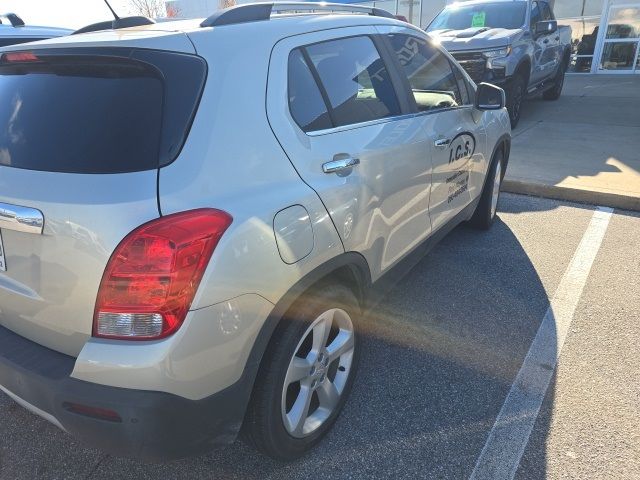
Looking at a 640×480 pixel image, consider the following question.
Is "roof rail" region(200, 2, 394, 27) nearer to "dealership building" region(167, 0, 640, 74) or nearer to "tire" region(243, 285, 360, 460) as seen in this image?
"tire" region(243, 285, 360, 460)

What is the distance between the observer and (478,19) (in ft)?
28.4

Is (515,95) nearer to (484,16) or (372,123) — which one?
(484,16)

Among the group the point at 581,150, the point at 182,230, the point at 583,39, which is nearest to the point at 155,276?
the point at 182,230

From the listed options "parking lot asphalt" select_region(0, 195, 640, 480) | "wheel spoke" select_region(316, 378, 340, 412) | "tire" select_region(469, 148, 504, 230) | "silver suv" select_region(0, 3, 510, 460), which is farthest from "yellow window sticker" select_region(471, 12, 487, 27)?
"wheel spoke" select_region(316, 378, 340, 412)

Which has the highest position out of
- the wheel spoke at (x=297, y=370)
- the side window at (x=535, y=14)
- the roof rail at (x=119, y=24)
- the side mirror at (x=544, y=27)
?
the roof rail at (x=119, y=24)

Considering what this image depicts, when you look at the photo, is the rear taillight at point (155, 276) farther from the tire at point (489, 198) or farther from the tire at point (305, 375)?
the tire at point (489, 198)

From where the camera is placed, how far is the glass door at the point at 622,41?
13891 millimetres

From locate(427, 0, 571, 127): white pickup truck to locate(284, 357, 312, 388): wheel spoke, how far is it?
6.65 meters

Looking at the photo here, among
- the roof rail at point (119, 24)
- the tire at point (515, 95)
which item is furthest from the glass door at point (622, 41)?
the roof rail at point (119, 24)

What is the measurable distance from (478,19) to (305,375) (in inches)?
332

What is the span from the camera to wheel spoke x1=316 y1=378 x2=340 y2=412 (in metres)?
2.24

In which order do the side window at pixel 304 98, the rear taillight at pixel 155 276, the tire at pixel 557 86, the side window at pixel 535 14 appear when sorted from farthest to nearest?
1. the tire at pixel 557 86
2. the side window at pixel 535 14
3. the side window at pixel 304 98
4. the rear taillight at pixel 155 276

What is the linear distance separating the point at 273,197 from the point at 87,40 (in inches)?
38.0

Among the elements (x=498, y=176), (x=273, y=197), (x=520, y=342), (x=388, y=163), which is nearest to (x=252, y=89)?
(x=273, y=197)
